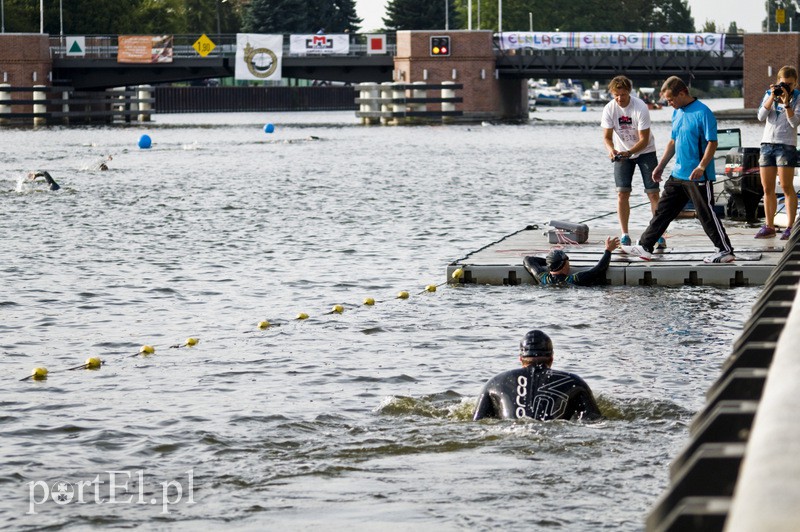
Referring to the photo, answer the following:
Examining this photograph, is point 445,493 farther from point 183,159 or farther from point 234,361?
point 183,159

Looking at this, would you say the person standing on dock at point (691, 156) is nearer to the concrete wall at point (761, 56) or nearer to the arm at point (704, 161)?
the arm at point (704, 161)

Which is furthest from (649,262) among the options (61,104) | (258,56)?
(61,104)

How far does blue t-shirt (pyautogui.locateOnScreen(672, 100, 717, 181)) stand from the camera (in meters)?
15.3

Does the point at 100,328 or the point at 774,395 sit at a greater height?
the point at 774,395

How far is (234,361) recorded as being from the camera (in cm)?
1308

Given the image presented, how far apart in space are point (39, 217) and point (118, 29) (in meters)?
96.3

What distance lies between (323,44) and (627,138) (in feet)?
247

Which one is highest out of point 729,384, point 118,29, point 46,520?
point 118,29

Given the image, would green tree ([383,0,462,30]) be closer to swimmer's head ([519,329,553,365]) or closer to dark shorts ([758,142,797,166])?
dark shorts ([758,142,797,166])

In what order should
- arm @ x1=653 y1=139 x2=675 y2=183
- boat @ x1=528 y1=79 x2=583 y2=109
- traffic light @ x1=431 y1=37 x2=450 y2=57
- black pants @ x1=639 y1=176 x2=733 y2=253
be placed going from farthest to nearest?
boat @ x1=528 y1=79 x2=583 y2=109 → traffic light @ x1=431 y1=37 x2=450 y2=57 → arm @ x1=653 y1=139 x2=675 y2=183 → black pants @ x1=639 y1=176 x2=733 y2=253

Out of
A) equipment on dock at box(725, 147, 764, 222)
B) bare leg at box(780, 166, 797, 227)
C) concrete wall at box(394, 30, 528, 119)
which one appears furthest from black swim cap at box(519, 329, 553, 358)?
concrete wall at box(394, 30, 528, 119)

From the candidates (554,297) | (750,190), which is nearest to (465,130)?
(750,190)

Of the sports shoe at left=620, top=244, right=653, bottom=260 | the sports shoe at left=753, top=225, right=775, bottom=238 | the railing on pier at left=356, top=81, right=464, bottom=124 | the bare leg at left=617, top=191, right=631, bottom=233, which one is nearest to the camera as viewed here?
the sports shoe at left=620, top=244, right=653, bottom=260

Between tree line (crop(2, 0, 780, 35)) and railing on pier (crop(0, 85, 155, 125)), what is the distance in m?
10.5
